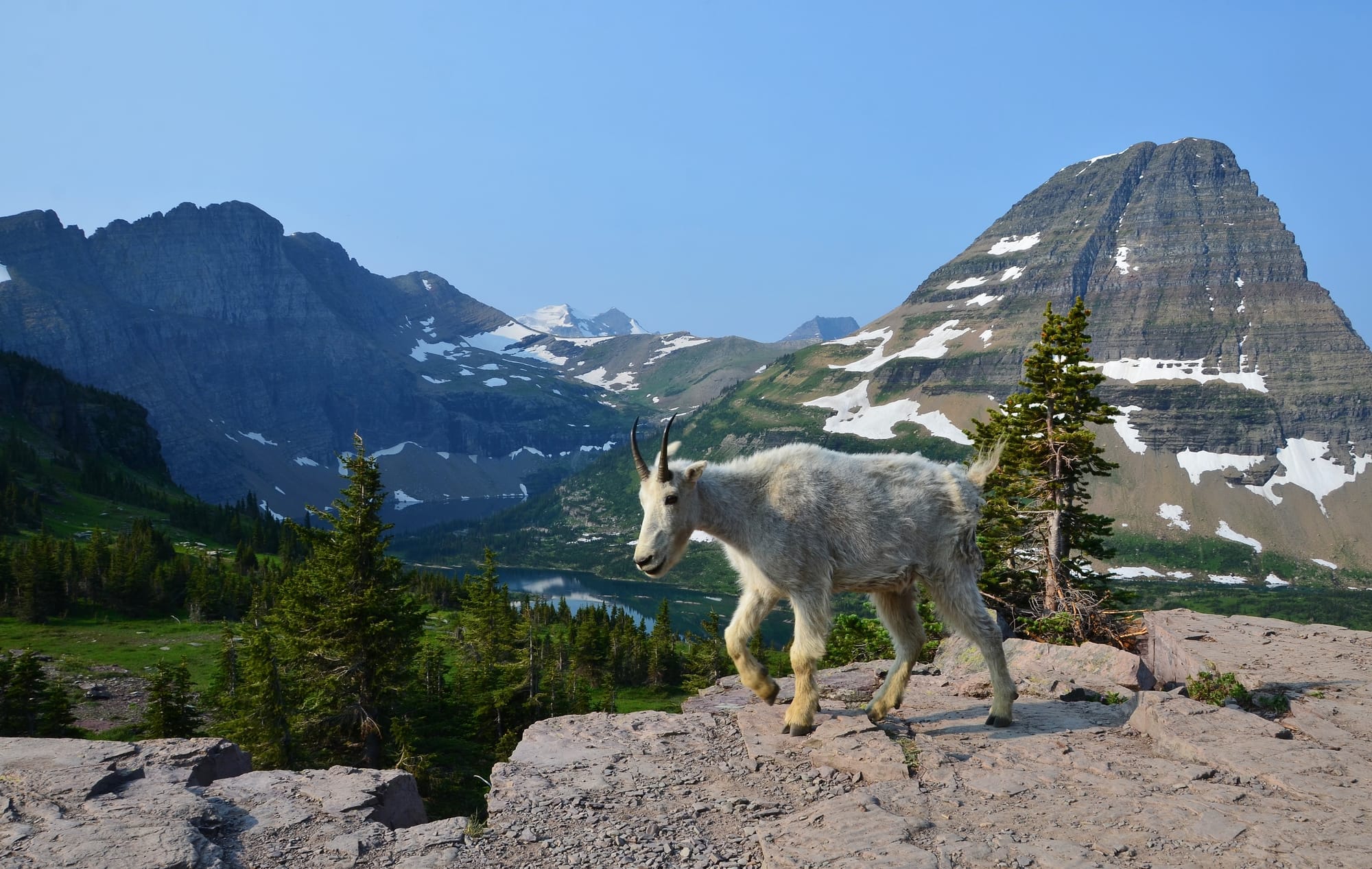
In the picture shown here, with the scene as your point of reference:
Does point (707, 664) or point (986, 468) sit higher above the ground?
point (986, 468)

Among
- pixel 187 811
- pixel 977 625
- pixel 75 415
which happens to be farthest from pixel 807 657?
pixel 75 415

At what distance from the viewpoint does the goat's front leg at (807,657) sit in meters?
9.88

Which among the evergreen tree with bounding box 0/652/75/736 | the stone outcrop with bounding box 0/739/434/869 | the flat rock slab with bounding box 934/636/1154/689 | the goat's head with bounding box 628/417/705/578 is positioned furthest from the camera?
the evergreen tree with bounding box 0/652/75/736

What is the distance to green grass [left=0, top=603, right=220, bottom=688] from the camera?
190ft

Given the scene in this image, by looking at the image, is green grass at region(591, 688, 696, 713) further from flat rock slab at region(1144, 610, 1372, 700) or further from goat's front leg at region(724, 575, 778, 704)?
goat's front leg at region(724, 575, 778, 704)

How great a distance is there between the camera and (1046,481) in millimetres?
24781

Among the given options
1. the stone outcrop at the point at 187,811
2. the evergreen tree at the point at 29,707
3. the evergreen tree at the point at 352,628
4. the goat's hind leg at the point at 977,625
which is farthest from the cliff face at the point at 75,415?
the goat's hind leg at the point at 977,625

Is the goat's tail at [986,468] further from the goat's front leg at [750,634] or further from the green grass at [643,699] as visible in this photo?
the green grass at [643,699]

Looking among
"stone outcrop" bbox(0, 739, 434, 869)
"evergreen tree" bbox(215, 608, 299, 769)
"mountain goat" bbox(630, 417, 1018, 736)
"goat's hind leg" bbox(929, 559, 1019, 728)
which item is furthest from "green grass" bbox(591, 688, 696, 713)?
"stone outcrop" bbox(0, 739, 434, 869)

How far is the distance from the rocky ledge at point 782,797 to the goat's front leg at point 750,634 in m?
0.49

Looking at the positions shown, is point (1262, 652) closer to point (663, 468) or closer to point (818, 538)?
point (818, 538)

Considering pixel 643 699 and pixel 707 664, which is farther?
pixel 643 699

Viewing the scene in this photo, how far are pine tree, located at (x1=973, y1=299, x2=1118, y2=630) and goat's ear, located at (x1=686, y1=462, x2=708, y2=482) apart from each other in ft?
53.6

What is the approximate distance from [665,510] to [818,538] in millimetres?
1945
